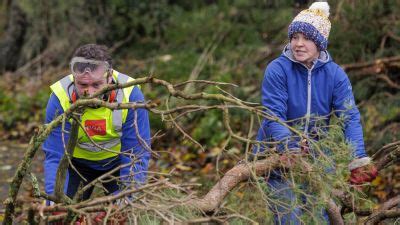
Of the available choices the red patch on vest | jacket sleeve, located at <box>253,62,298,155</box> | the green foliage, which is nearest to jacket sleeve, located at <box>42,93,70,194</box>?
the red patch on vest

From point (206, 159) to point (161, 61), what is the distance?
231 centimetres

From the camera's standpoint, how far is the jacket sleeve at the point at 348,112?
14.4ft

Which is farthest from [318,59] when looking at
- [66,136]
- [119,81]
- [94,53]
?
[66,136]

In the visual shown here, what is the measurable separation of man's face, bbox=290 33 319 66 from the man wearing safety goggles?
97cm

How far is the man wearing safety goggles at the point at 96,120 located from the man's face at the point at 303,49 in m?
0.97

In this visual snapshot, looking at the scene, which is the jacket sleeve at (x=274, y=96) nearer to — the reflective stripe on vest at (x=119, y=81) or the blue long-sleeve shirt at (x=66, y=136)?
the blue long-sleeve shirt at (x=66, y=136)

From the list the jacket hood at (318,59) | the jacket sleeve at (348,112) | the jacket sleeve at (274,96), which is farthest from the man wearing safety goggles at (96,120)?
the jacket sleeve at (348,112)

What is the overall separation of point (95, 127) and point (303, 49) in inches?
52.1

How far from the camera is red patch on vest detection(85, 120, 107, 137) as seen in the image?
4410 mm

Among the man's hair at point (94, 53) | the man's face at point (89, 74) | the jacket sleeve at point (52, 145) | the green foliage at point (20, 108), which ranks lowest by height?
the green foliage at point (20, 108)

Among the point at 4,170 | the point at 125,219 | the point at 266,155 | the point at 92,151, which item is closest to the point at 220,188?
the point at 266,155

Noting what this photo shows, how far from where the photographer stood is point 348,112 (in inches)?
176

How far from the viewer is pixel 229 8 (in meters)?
10.5

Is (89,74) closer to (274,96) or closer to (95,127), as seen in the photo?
(95,127)
